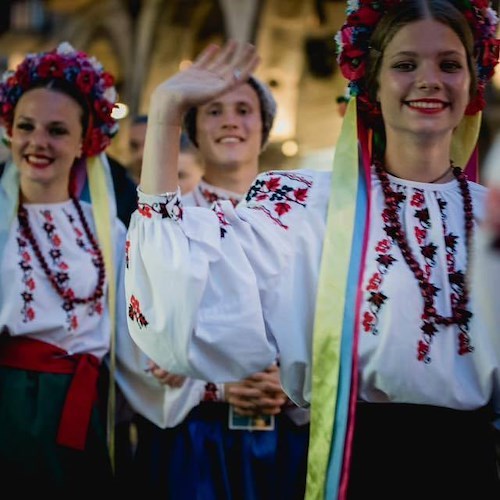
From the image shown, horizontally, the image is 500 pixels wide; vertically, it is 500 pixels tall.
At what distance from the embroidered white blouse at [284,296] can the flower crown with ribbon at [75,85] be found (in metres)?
1.64

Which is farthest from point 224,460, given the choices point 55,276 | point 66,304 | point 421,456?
point 421,456

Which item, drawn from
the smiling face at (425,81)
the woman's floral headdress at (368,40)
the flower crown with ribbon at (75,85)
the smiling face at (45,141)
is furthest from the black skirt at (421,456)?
the flower crown with ribbon at (75,85)

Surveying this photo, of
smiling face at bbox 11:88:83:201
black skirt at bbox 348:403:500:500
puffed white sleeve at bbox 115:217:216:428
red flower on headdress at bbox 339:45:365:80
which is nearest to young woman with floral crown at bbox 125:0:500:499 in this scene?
black skirt at bbox 348:403:500:500

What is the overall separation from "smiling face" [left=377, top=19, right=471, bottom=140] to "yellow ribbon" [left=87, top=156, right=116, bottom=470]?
1.59 metres

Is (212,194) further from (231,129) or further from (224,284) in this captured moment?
(224,284)

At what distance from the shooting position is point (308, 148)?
10.5m

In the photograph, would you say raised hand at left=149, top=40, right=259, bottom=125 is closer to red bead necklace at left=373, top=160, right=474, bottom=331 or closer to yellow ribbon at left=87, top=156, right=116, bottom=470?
red bead necklace at left=373, top=160, right=474, bottom=331

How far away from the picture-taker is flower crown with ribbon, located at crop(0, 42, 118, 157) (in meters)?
3.79

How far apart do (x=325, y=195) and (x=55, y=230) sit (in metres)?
1.61

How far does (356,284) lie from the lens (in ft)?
7.32

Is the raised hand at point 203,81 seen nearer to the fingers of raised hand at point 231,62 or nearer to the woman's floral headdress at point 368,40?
the fingers of raised hand at point 231,62

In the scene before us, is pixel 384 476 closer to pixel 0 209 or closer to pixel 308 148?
pixel 0 209

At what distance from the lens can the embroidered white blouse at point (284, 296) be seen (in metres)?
2.13

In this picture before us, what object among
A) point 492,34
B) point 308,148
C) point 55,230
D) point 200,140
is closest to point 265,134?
point 200,140
